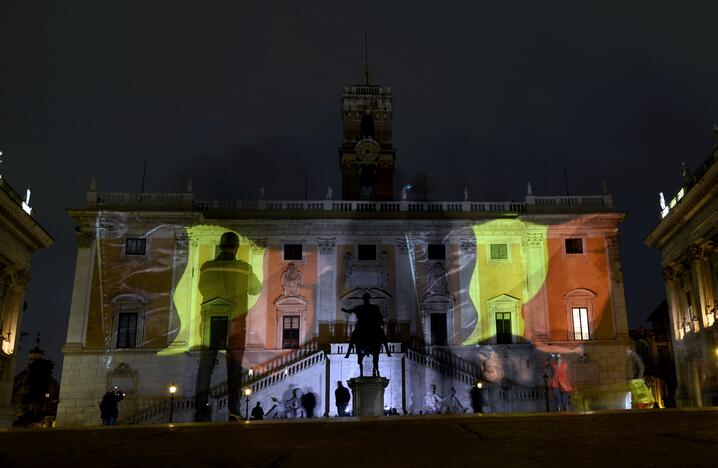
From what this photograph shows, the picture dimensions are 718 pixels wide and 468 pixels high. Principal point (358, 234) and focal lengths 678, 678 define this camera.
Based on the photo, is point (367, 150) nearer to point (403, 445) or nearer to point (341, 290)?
point (341, 290)

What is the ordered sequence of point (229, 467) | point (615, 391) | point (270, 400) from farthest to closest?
point (615, 391) < point (270, 400) < point (229, 467)

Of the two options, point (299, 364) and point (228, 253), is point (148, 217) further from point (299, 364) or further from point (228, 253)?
point (299, 364)

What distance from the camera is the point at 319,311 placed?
120 feet

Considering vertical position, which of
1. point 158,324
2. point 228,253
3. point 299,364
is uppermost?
point 228,253

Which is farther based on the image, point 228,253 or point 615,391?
point 228,253

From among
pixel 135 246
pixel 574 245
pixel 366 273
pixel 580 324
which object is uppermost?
pixel 574 245

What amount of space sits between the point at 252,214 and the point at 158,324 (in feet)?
25.5

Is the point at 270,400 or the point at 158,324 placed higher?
the point at 158,324

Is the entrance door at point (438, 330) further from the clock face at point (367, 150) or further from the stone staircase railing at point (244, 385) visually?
the clock face at point (367, 150)

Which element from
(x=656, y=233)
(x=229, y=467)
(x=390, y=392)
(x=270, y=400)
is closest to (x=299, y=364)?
(x=270, y=400)

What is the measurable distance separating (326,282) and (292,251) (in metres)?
2.65

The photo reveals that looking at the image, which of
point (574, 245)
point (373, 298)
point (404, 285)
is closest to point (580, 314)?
point (574, 245)

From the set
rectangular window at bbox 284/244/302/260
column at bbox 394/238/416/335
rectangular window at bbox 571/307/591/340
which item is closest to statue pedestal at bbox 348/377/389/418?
column at bbox 394/238/416/335

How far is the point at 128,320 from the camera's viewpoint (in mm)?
36000
